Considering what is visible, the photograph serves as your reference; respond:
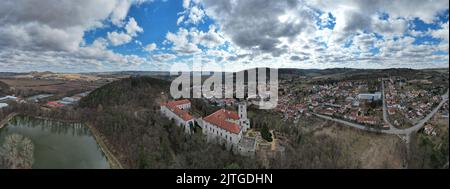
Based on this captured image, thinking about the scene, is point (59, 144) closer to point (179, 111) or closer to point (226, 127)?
point (179, 111)

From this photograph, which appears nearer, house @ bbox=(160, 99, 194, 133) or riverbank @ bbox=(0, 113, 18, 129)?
house @ bbox=(160, 99, 194, 133)

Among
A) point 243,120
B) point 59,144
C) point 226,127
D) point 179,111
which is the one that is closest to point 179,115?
point 179,111

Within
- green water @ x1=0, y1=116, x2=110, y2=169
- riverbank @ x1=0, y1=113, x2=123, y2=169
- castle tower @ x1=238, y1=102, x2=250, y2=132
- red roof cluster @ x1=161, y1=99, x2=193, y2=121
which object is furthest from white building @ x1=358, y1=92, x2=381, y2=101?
green water @ x1=0, y1=116, x2=110, y2=169

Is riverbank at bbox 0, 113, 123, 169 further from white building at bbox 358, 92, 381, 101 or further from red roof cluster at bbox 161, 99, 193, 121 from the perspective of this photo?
white building at bbox 358, 92, 381, 101

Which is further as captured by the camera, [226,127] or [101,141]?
[101,141]

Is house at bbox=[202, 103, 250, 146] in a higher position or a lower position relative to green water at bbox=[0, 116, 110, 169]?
higher
